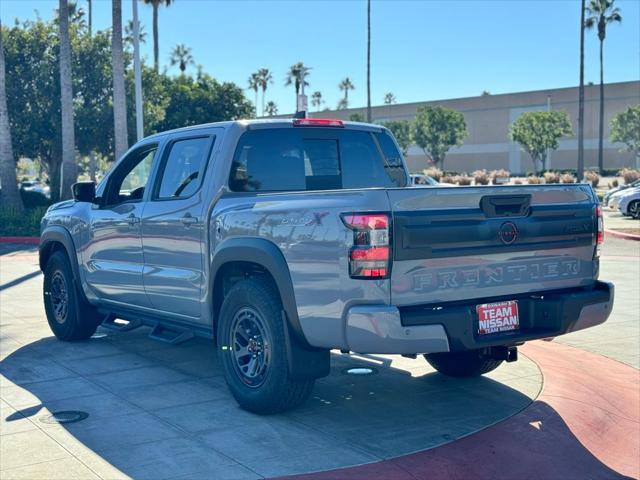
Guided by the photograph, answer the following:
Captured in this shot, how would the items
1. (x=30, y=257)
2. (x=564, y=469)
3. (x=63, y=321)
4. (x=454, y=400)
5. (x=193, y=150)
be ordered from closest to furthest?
1. (x=564, y=469)
2. (x=454, y=400)
3. (x=193, y=150)
4. (x=63, y=321)
5. (x=30, y=257)

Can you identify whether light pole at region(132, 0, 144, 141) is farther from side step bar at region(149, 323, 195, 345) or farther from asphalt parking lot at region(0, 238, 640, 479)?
side step bar at region(149, 323, 195, 345)

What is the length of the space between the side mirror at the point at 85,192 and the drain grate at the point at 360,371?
2.98 metres

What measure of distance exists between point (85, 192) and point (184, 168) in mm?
1500

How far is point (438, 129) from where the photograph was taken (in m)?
78.8

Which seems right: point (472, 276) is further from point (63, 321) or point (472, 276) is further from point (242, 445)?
point (63, 321)

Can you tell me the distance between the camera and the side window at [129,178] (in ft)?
26.1

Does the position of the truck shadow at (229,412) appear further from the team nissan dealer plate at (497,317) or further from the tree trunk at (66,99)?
the tree trunk at (66,99)

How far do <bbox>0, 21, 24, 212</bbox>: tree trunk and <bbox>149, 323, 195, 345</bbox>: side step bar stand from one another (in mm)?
18909

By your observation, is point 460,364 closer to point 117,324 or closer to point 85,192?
point 117,324

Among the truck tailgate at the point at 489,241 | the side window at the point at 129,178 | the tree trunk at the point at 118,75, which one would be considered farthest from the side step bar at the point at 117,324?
the tree trunk at the point at 118,75

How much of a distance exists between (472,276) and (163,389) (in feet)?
9.63

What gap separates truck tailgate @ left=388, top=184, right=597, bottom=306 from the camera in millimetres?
5184

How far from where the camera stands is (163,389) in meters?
7.00

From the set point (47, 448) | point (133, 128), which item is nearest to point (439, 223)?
point (47, 448)
